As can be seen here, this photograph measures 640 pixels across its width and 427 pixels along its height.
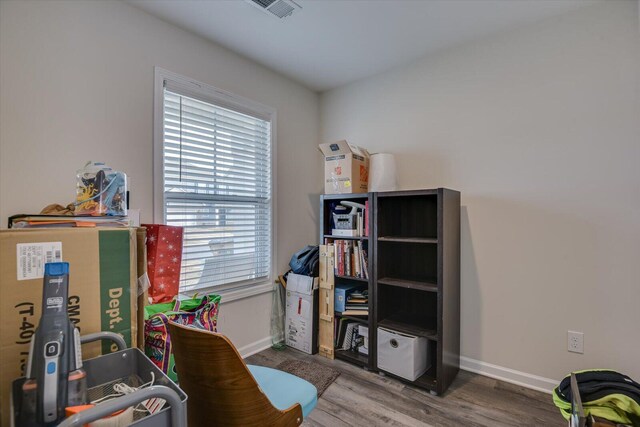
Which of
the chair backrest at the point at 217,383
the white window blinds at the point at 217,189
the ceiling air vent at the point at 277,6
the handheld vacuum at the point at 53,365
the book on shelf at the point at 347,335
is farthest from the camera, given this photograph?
the book on shelf at the point at 347,335

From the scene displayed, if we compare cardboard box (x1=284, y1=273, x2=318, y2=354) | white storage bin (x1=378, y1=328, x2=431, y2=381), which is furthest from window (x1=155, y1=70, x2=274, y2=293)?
white storage bin (x1=378, y1=328, x2=431, y2=381)

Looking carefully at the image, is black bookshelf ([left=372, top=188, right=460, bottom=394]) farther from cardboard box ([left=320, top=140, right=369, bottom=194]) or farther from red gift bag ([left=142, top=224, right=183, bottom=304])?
red gift bag ([left=142, top=224, right=183, bottom=304])

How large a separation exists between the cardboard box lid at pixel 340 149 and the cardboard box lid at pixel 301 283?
1139 mm

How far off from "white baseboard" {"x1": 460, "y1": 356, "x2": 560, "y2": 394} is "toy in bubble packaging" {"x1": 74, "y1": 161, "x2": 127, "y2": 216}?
266 cm

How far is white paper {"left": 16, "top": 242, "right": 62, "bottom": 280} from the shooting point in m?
0.94

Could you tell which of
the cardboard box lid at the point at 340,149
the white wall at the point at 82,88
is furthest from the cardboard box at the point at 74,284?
the cardboard box lid at the point at 340,149

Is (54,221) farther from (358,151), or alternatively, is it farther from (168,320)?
(358,151)

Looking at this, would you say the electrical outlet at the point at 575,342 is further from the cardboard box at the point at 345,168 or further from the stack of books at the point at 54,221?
the stack of books at the point at 54,221

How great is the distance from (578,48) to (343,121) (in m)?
1.94

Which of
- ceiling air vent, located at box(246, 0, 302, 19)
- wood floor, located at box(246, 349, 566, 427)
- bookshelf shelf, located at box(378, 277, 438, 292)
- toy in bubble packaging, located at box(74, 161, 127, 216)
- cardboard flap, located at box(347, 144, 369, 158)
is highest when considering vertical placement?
ceiling air vent, located at box(246, 0, 302, 19)

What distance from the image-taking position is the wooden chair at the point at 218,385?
107 cm

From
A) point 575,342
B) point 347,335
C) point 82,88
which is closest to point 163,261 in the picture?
point 82,88

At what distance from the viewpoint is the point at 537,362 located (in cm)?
227

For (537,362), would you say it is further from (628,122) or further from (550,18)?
(550,18)
